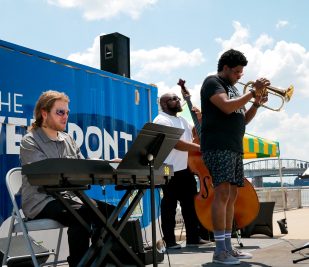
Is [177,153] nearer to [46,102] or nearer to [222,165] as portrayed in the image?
[222,165]

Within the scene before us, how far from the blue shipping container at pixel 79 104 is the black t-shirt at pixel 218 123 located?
3.15 ft

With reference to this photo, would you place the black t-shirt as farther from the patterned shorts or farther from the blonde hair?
the blonde hair

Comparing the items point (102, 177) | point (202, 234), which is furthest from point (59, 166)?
point (202, 234)

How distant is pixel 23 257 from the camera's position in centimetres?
336

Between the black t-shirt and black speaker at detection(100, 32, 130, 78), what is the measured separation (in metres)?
2.20

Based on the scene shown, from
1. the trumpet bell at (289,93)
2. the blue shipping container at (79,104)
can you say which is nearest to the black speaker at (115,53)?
the blue shipping container at (79,104)

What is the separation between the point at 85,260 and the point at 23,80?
1.75 meters

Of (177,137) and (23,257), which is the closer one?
(177,137)

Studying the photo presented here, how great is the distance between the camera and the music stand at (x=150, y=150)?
8.52 ft

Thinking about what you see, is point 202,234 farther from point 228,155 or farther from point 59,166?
point 59,166

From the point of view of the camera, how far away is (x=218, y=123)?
3797mm

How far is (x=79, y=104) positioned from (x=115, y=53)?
5.84ft

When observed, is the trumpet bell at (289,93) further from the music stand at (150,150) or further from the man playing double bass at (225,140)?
the music stand at (150,150)

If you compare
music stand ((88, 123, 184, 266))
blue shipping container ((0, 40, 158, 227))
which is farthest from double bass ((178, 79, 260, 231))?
music stand ((88, 123, 184, 266))
